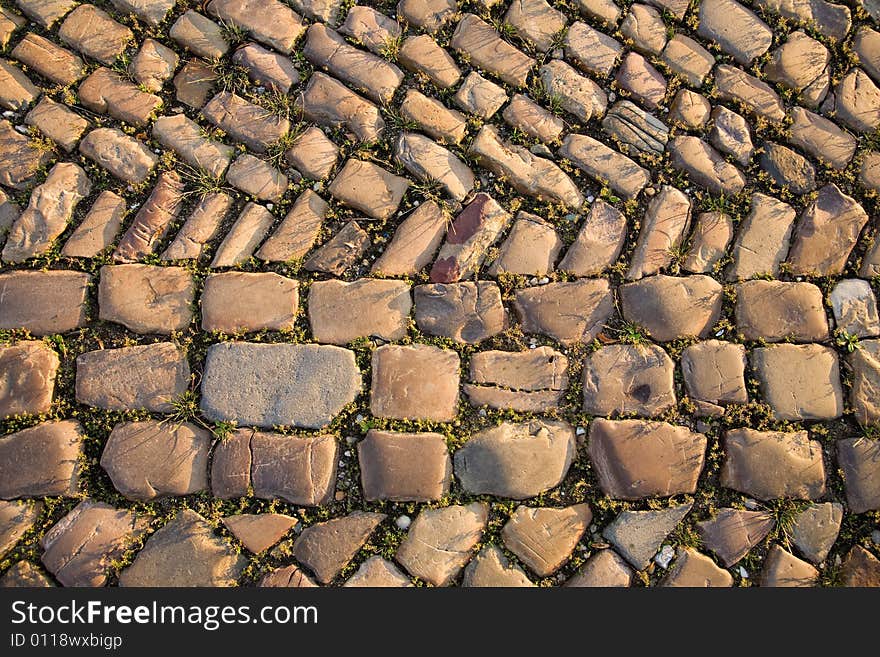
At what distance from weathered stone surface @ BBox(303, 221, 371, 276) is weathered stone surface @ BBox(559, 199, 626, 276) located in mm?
976

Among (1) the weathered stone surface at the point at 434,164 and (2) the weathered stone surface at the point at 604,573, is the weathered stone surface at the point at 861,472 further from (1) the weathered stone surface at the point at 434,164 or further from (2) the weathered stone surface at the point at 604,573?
(1) the weathered stone surface at the point at 434,164

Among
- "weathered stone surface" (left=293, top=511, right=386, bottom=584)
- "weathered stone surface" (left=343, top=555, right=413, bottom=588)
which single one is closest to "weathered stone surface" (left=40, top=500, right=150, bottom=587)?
"weathered stone surface" (left=293, top=511, right=386, bottom=584)

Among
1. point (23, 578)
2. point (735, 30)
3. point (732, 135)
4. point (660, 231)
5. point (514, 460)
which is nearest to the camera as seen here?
point (23, 578)

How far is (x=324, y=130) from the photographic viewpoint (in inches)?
120

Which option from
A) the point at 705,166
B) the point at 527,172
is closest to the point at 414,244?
the point at 527,172

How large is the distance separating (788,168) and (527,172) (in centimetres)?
131

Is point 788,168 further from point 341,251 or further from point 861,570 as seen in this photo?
point 341,251

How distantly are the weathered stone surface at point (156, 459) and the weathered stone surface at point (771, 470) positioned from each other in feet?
7.81

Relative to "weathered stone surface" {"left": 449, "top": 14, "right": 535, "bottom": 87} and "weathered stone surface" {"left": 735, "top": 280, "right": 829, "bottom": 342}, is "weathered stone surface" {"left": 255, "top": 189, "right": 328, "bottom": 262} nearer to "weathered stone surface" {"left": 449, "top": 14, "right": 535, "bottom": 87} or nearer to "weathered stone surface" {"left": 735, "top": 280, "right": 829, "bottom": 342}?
"weathered stone surface" {"left": 449, "top": 14, "right": 535, "bottom": 87}

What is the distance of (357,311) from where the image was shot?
2826 mm

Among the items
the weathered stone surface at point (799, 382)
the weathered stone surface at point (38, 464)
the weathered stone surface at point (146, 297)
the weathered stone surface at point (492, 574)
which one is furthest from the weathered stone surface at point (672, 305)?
the weathered stone surface at point (38, 464)

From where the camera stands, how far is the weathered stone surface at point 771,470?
2.72 meters

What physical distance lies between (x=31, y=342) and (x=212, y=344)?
32.6 inches

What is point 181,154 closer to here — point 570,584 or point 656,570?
point 570,584
